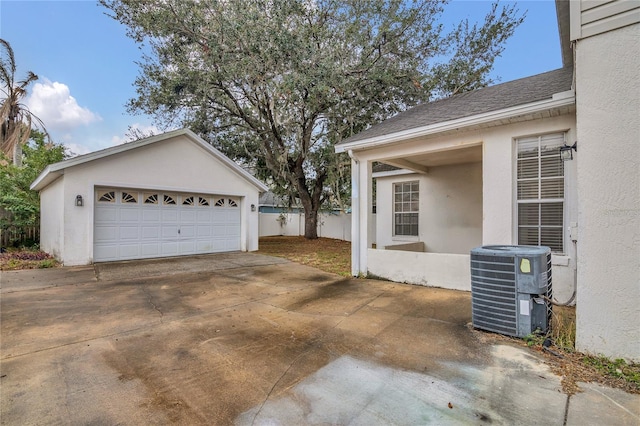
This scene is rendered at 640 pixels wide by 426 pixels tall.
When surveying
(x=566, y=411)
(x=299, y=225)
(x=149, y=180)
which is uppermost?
(x=149, y=180)

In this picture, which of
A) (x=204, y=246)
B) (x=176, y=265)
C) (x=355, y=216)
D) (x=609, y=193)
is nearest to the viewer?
(x=609, y=193)

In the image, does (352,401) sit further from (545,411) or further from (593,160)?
(593,160)

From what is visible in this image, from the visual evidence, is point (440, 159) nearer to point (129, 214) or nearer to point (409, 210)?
point (409, 210)

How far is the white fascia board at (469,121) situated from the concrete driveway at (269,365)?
3183mm

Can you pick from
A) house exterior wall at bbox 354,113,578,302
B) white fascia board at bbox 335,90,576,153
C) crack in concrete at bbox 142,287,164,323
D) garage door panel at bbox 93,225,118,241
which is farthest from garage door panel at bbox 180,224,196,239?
house exterior wall at bbox 354,113,578,302

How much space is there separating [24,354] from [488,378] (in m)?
4.72

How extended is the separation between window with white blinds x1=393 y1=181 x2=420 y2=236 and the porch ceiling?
1082mm

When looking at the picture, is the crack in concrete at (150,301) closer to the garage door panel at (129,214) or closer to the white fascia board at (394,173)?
the garage door panel at (129,214)

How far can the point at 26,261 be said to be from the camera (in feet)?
28.0

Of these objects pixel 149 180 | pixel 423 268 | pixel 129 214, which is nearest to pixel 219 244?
pixel 129 214

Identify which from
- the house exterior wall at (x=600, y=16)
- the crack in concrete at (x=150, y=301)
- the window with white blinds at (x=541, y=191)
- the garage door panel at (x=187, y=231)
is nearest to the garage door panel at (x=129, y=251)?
the garage door panel at (x=187, y=231)

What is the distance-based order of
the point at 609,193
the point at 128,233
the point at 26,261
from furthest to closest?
the point at 128,233, the point at 26,261, the point at 609,193

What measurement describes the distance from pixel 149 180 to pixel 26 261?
3.92 meters

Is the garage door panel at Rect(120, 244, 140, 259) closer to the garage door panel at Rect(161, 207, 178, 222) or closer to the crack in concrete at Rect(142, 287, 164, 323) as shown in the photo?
the garage door panel at Rect(161, 207, 178, 222)
